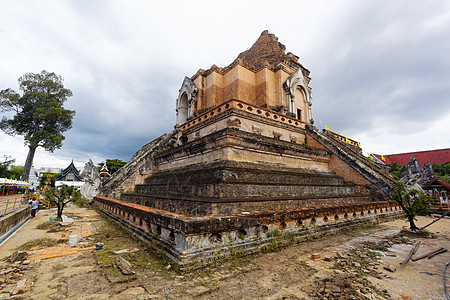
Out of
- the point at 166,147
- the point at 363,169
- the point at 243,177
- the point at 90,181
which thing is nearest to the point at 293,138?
the point at 363,169

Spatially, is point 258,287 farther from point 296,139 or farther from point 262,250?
point 296,139

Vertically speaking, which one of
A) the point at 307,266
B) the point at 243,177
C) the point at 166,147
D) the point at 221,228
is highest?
the point at 166,147

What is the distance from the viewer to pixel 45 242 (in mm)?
5328

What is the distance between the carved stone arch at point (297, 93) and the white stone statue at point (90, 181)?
504 inches

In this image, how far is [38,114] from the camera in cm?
2528

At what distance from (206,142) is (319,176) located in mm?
5046

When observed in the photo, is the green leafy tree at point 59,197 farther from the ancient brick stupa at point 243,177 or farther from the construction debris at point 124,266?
the construction debris at point 124,266

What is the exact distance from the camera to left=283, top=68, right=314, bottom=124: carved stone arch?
1327cm

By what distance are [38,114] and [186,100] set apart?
71.4ft

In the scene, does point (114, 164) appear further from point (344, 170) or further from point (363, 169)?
point (363, 169)

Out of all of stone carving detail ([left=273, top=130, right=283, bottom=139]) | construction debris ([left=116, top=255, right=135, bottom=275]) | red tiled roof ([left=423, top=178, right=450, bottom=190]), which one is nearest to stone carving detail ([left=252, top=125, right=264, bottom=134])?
stone carving detail ([left=273, top=130, right=283, bottom=139])

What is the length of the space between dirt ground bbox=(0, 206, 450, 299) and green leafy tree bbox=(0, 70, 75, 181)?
2800 centimetres

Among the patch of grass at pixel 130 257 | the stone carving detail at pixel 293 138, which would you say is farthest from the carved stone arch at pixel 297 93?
the patch of grass at pixel 130 257

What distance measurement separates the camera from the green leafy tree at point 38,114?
1027 inches
